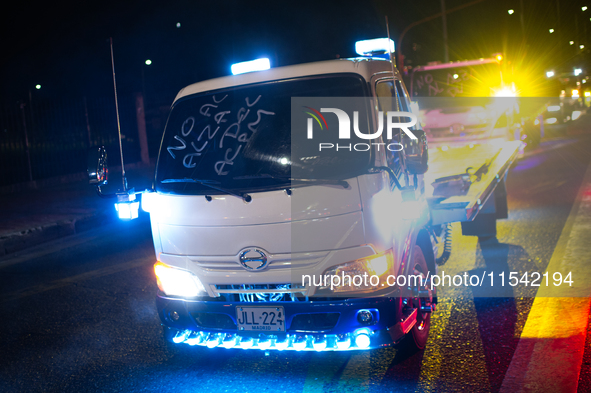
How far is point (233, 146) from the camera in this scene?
148 inches

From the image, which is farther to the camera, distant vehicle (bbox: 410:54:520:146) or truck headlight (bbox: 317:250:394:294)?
distant vehicle (bbox: 410:54:520:146)

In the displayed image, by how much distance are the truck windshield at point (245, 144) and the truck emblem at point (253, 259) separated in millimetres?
367

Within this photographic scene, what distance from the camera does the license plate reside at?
3318 millimetres

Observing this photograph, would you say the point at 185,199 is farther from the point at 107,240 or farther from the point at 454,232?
the point at 107,240

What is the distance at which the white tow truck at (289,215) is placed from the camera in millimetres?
3293

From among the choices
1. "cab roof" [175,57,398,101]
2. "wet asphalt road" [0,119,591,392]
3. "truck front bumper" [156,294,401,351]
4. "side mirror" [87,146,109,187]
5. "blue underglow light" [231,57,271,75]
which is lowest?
"wet asphalt road" [0,119,591,392]

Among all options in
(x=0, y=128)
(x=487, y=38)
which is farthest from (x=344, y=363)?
(x=487, y=38)

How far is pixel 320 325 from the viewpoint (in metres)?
3.33

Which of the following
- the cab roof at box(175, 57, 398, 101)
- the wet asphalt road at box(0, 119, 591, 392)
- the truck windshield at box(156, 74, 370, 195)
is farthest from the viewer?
the cab roof at box(175, 57, 398, 101)

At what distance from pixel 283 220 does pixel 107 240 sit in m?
6.11

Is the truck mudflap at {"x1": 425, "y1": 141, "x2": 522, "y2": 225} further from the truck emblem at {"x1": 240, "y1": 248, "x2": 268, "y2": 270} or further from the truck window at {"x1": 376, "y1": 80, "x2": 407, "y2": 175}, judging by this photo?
the truck emblem at {"x1": 240, "y1": 248, "x2": 268, "y2": 270}

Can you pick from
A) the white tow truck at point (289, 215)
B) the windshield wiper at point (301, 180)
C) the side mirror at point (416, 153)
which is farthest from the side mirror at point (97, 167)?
the side mirror at point (416, 153)

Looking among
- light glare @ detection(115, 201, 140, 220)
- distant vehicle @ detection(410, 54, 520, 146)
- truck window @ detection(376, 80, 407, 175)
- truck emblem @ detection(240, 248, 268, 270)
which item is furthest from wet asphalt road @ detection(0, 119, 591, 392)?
distant vehicle @ detection(410, 54, 520, 146)

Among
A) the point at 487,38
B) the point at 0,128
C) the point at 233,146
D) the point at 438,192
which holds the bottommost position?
the point at 438,192
